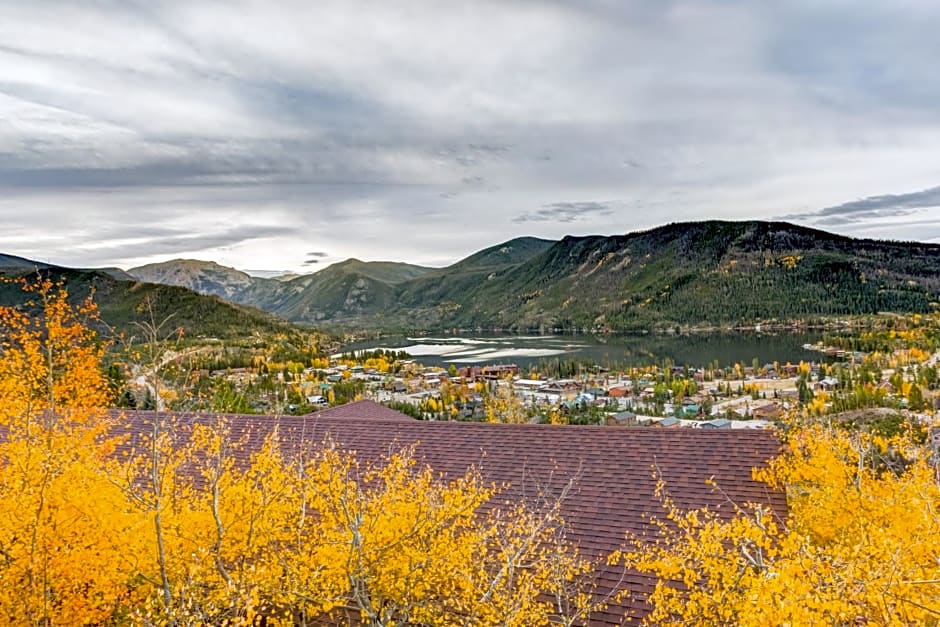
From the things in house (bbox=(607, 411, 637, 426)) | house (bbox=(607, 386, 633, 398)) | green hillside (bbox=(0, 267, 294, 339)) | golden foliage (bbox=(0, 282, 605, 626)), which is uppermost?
green hillside (bbox=(0, 267, 294, 339))

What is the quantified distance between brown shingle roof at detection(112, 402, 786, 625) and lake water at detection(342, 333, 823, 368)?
358 ft

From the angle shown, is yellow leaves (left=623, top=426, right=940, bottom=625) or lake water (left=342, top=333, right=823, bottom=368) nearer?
yellow leaves (left=623, top=426, right=940, bottom=625)

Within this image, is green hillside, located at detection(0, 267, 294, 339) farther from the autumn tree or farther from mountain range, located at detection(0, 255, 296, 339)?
the autumn tree

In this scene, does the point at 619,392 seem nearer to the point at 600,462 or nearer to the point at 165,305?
the point at 600,462

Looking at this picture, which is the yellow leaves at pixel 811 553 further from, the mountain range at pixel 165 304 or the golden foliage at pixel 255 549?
the mountain range at pixel 165 304

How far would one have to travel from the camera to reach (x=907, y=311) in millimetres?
176375

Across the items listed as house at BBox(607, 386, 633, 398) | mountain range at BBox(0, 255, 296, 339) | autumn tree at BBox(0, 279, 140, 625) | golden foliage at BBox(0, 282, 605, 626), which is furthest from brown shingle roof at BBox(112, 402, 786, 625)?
mountain range at BBox(0, 255, 296, 339)

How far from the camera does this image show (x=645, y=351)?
14962 centimetres

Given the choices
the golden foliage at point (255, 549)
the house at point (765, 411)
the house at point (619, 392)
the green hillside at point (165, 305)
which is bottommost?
the house at point (765, 411)

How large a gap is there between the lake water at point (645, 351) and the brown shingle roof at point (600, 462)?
358 ft

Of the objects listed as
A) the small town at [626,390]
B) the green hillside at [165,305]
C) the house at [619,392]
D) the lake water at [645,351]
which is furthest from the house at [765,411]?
the green hillside at [165,305]

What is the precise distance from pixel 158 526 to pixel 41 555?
3080 millimetres

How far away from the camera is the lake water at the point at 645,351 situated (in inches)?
5069

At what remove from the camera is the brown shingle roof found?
11.8m
